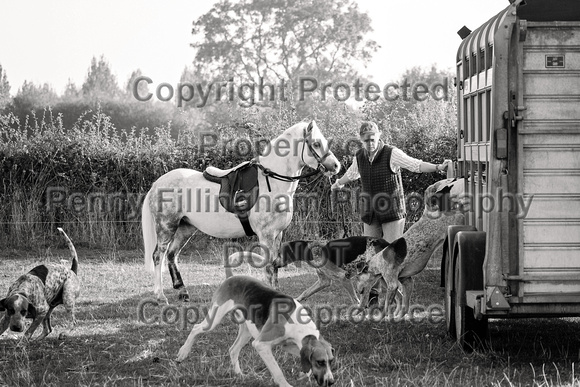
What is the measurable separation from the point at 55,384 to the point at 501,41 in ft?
14.0

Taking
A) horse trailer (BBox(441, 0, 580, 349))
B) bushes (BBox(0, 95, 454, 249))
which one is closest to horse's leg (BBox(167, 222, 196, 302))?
bushes (BBox(0, 95, 454, 249))

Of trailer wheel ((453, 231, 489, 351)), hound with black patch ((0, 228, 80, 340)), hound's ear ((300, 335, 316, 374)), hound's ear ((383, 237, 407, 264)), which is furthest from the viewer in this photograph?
hound's ear ((383, 237, 407, 264))

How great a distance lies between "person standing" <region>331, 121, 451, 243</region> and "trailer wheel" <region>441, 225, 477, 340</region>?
6.54ft

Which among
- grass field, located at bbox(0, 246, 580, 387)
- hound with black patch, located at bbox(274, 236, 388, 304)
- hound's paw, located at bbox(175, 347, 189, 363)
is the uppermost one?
hound with black patch, located at bbox(274, 236, 388, 304)

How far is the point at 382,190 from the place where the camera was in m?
10.4

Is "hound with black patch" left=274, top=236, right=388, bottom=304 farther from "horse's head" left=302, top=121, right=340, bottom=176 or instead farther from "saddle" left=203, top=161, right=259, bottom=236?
"horse's head" left=302, top=121, right=340, bottom=176

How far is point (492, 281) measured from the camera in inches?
261

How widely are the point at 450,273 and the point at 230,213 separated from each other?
382cm

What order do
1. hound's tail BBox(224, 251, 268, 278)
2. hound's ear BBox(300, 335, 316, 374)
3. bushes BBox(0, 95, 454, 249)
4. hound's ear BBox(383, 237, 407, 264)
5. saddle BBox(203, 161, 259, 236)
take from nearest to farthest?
hound's ear BBox(300, 335, 316, 374)
hound's tail BBox(224, 251, 268, 278)
hound's ear BBox(383, 237, 407, 264)
saddle BBox(203, 161, 259, 236)
bushes BBox(0, 95, 454, 249)

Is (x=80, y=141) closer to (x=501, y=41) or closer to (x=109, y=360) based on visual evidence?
(x=109, y=360)

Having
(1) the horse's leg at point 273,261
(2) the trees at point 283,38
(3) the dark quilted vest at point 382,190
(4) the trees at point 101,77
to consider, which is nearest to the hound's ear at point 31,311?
(1) the horse's leg at point 273,261

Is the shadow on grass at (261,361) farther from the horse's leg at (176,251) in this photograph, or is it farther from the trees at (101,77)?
the trees at (101,77)

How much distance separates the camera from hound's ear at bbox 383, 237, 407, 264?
31.0 ft

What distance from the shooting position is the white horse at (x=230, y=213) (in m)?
10.5
